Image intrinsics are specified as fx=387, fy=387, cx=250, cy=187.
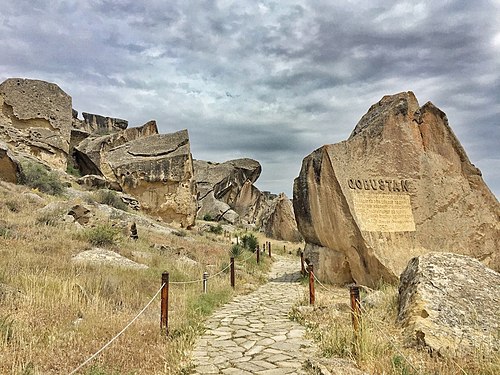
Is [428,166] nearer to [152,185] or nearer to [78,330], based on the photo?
[78,330]

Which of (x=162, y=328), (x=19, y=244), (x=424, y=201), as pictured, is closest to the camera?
(x=162, y=328)

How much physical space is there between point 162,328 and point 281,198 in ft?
88.2

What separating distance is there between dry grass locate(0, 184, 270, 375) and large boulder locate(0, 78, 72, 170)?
1393 centimetres

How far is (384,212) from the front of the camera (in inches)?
375

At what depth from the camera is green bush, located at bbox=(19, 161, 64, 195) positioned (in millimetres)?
18719

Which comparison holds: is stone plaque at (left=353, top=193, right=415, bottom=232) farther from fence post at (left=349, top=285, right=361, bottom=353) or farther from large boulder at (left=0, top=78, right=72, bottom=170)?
large boulder at (left=0, top=78, right=72, bottom=170)

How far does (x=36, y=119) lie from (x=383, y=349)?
25379mm

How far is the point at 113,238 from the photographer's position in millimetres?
11445

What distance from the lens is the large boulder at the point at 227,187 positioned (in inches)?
1499

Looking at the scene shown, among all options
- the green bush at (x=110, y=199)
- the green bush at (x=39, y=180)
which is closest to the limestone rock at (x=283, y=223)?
the green bush at (x=110, y=199)

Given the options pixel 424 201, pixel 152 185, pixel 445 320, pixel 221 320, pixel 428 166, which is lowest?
pixel 221 320

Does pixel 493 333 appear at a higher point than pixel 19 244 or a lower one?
lower

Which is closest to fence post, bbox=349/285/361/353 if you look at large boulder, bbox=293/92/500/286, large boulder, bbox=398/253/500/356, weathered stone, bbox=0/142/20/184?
large boulder, bbox=398/253/500/356

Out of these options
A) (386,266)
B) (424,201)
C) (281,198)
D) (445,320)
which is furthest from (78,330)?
(281,198)
